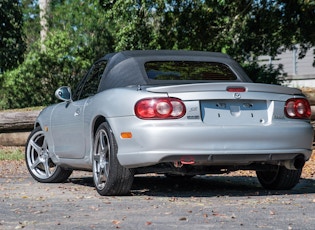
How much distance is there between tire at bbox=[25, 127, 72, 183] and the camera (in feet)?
34.3

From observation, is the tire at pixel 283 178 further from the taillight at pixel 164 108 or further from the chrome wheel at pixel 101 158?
the chrome wheel at pixel 101 158

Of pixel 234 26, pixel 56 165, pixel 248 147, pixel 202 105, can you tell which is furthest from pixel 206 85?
pixel 234 26

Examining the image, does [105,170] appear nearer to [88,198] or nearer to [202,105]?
[88,198]

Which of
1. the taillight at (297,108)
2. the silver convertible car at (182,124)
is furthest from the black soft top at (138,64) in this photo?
the taillight at (297,108)

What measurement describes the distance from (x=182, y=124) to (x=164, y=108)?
23 centimetres

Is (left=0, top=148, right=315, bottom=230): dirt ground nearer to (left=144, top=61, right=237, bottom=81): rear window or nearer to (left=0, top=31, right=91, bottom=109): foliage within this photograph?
(left=144, top=61, right=237, bottom=81): rear window

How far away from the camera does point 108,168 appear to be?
838cm

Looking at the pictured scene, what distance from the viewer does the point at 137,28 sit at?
18781mm

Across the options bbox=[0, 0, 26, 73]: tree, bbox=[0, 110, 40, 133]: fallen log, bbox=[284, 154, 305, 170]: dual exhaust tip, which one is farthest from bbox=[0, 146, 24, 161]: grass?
bbox=[0, 0, 26, 73]: tree

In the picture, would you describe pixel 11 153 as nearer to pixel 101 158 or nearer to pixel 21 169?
pixel 21 169

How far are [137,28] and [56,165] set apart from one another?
28.8ft

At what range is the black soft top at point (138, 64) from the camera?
29.0 ft

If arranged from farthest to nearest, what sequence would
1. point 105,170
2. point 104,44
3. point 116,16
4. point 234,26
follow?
point 104,44 < point 234,26 < point 116,16 < point 105,170

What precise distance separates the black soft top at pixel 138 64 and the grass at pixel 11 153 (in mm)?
6702
